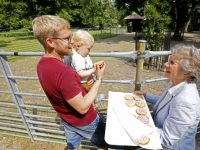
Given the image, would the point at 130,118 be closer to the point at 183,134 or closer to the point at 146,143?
the point at 146,143

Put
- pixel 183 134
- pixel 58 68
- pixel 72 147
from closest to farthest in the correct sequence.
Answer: pixel 58 68 < pixel 183 134 < pixel 72 147

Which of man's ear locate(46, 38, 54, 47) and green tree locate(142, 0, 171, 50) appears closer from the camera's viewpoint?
man's ear locate(46, 38, 54, 47)

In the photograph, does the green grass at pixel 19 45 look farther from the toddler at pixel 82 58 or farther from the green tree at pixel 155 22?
the toddler at pixel 82 58

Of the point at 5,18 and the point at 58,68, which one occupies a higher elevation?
the point at 5,18

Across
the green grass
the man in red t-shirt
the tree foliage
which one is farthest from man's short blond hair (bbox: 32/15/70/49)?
the tree foliage

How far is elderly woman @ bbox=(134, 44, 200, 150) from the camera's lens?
1.27 metres

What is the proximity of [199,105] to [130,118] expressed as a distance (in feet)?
1.95

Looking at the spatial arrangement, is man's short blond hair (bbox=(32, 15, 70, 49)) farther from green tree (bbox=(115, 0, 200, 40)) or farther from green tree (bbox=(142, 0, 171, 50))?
green tree (bbox=(115, 0, 200, 40))

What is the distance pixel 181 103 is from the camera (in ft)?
4.17

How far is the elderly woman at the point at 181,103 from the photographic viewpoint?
1270mm

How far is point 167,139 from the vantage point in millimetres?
1347

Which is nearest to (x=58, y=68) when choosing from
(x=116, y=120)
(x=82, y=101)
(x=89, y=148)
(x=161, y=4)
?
(x=82, y=101)

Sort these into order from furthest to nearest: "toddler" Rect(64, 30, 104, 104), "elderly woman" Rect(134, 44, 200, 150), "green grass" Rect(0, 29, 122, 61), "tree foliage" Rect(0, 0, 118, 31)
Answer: "tree foliage" Rect(0, 0, 118, 31) → "green grass" Rect(0, 29, 122, 61) → "toddler" Rect(64, 30, 104, 104) → "elderly woman" Rect(134, 44, 200, 150)

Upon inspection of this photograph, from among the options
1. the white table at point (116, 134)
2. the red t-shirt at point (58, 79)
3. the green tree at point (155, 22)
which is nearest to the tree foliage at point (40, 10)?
the green tree at point (155, 22)
